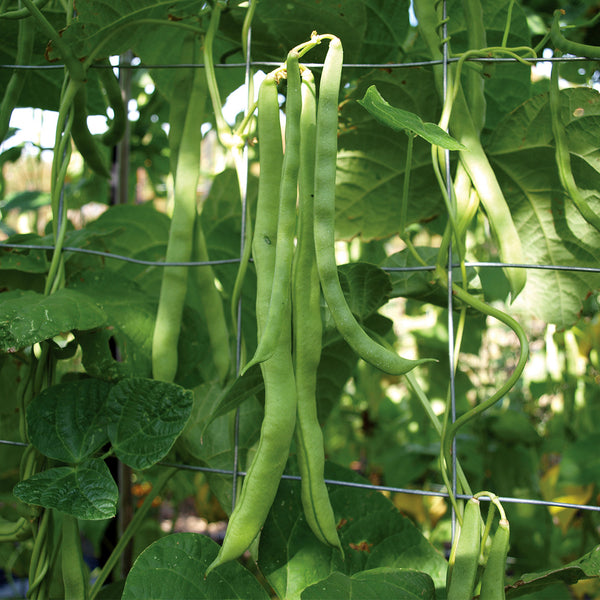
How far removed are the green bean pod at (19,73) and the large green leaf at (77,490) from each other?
1.46 ft

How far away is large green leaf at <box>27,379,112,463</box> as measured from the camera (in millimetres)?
646

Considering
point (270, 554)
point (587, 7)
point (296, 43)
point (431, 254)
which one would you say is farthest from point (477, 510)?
point (587, 7)

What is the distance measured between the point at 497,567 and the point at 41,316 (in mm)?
→ 488

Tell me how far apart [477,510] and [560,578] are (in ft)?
0.37

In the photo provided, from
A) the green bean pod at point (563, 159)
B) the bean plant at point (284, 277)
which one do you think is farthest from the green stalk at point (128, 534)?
the green bean pod at point (563, 159)

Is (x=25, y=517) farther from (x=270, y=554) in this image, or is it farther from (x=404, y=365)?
(x=404, y=365)

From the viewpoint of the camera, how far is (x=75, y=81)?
71 centimetres

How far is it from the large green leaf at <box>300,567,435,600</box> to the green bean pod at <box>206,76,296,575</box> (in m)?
0.08

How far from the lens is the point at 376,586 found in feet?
1.77

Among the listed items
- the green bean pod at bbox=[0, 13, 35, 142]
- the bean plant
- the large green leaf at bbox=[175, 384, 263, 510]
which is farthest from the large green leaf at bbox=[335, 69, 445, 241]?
the green bean pod at bbox=[0, 13, 35, 142]

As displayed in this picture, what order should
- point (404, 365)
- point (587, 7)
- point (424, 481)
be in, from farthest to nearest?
point (424, 481)
point (587, 7)
point (404, 365)

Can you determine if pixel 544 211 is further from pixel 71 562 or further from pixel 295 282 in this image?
pixel 71 562

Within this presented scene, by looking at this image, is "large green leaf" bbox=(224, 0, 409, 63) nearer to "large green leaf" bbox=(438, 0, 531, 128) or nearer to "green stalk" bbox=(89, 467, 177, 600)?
"large green leaf" bbox=(438, 0, 531, 128)

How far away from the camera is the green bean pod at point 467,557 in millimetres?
522
